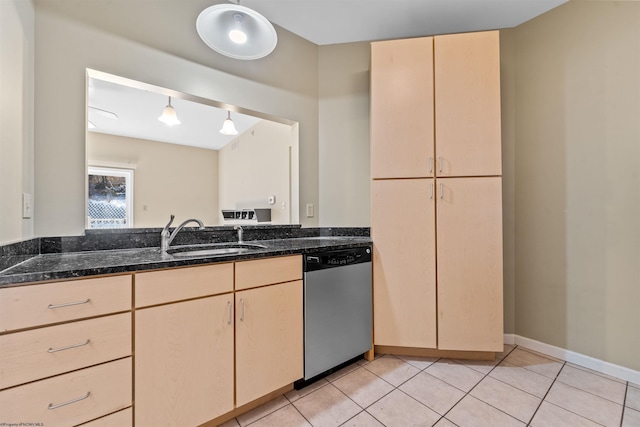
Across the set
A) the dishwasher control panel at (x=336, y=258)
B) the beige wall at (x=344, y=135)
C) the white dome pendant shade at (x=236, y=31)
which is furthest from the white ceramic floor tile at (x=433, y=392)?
the white dome pendant shade at (x=236, y=31)

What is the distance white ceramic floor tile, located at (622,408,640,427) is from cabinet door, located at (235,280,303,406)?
1653 millimetres

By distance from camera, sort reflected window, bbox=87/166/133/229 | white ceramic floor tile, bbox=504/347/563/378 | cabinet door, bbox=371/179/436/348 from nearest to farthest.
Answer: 1. white ceramic floor tile, bbox=504/347/563/378
2. cabinet door, bbox=371/179/436/348
3. reflected window, bbox=87/166/133/229

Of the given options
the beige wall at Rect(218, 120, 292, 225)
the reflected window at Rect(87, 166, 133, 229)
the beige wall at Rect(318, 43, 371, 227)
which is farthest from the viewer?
the reflected window at Rect(87, 166, 133, 229)

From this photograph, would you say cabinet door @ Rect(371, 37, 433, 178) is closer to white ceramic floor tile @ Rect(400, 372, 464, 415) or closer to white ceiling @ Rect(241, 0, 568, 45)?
white ceiling @ Rect(241, 0, 568, 45)

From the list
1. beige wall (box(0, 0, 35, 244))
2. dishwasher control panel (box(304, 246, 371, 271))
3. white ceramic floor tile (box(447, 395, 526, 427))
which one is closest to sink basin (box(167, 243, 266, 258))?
dishwasher control panel (box(304, 246, 371, 271))

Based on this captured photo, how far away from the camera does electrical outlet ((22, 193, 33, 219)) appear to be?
121cm

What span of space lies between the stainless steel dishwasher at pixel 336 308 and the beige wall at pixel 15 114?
1329 millimetres

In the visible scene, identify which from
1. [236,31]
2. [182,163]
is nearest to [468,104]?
[236,31]

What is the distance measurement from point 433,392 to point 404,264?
771 millimetres

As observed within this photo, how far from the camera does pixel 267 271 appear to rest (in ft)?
4.66

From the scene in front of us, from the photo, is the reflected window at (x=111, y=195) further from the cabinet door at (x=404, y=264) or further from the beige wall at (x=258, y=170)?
the cabinet door at (x=404, y=264)

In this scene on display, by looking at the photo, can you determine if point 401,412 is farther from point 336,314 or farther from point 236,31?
point 236,31

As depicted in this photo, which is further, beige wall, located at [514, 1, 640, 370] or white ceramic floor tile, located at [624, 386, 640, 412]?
beige wall, located at [514, 1, 640, 370]

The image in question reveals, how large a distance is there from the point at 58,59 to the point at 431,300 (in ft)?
8.55
